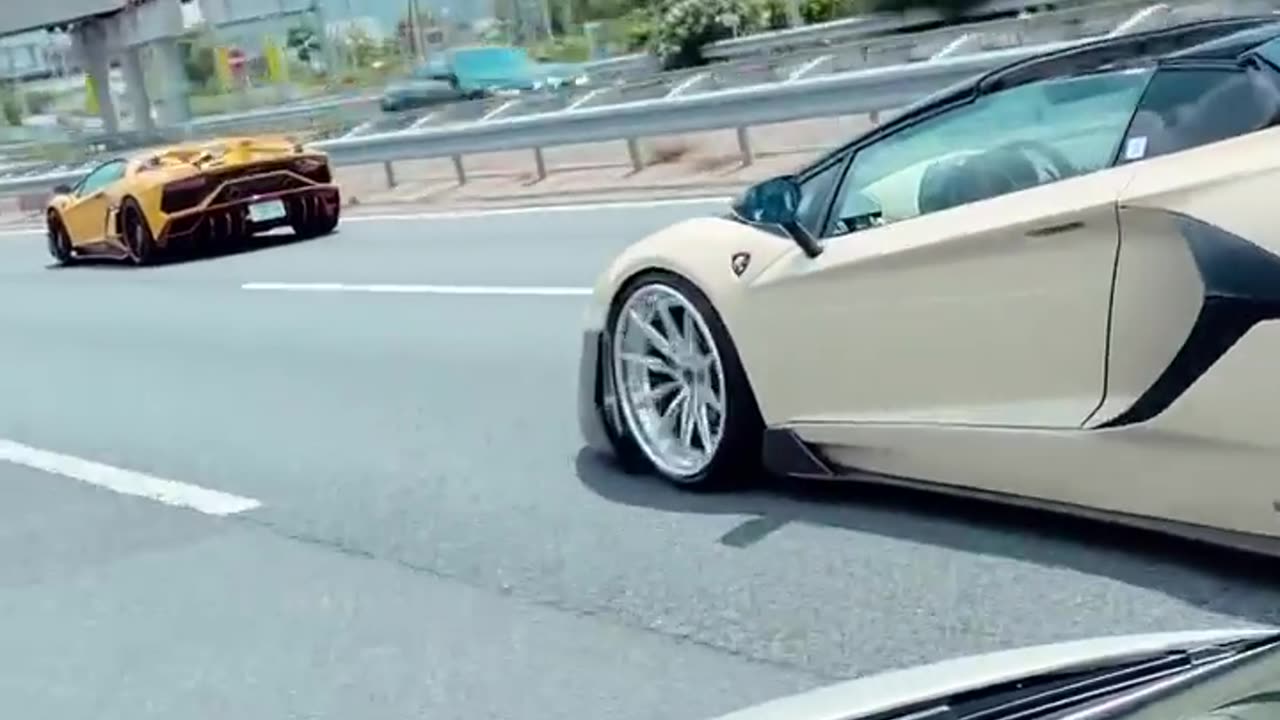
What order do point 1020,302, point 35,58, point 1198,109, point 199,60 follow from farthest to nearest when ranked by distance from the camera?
point 35,58
point 199,60
point 1020,302
point 1198,109

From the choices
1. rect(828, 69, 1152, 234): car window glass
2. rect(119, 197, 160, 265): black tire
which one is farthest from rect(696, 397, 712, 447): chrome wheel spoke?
rect(119, 197, 160, 265): black tire

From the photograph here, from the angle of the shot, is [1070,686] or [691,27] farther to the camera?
[691,27]

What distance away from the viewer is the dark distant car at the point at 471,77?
118ft

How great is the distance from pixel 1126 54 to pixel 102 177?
1538 cm

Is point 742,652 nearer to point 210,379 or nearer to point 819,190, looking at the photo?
point 819,190

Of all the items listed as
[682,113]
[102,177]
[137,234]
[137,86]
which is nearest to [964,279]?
[682,113]

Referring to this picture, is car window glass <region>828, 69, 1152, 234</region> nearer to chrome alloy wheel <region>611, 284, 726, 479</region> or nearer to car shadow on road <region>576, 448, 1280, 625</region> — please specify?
chrome alloy wheel <region>611, 284, 726, 479</region>

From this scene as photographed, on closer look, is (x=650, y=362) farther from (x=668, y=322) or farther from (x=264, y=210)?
(x=264, y=210)

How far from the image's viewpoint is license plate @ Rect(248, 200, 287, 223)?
1738 centimetres

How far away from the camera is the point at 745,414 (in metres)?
5.49

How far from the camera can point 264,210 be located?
17.4 m

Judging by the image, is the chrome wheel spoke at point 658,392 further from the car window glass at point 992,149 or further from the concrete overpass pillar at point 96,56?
the concrete overpass pillar at point 96,56

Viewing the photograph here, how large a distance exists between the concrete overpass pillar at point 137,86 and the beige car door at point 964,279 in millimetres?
38938

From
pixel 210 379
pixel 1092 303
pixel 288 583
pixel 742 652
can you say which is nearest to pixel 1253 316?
pixel 1092 303
